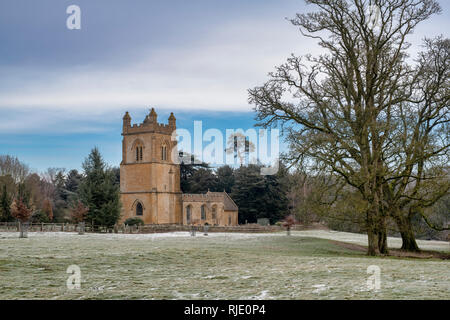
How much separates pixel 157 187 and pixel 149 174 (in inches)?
76.1

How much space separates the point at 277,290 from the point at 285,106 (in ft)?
48.5

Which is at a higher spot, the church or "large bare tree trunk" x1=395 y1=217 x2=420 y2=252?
the church

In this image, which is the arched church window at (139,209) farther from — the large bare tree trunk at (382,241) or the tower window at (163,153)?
the large bare tree trunk at (382,241)

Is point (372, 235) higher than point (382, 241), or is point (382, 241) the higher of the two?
point (372, 235)

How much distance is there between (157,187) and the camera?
7162 cm

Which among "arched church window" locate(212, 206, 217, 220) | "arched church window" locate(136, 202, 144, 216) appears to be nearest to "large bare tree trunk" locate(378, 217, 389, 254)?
"arched church window" locate(136, 202, 144, 216)

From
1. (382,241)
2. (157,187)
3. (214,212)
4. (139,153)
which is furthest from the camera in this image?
(214,212)

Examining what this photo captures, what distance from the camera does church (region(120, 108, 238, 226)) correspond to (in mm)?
71438

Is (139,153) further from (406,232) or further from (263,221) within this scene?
(406,232)

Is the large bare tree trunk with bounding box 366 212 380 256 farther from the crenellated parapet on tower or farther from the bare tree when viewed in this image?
the crenellated parapet on tower

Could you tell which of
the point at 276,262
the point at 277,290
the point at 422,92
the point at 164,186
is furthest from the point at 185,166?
the point at 277,290

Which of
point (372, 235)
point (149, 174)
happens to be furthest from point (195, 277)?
point (149, 174)

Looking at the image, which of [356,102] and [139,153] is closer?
[356,102]

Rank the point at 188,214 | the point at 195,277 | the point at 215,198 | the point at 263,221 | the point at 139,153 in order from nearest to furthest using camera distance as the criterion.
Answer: the point at 195,277 < the point at 263,221 < the point at 139,153 < the point at 215,198 < the point at 188,214
